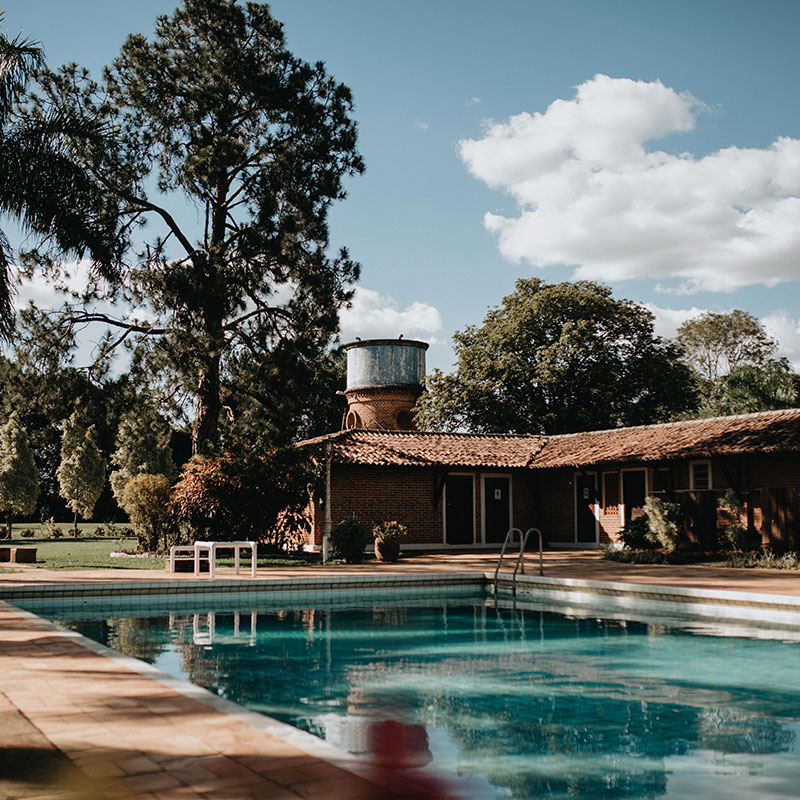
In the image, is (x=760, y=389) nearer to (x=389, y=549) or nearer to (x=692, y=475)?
(x=692, y=475)

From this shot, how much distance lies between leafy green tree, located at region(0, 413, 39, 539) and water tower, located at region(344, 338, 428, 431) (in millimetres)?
12090

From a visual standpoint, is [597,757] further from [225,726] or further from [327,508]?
[327,508]

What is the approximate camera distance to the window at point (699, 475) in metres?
20.4

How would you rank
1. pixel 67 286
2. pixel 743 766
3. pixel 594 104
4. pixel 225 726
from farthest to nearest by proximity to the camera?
pixel 67 286
pixel 594 104
pixel 743 766
pixel 225 726

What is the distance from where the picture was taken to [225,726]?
4578 mm

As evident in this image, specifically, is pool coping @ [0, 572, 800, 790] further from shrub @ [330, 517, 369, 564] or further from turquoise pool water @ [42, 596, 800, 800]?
shrub @ [330, 517, 369, 564]

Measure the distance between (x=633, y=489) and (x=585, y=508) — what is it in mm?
1968

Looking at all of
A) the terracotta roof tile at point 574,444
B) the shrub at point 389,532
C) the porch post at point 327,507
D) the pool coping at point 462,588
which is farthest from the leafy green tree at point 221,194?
the pool coping at point 462,588

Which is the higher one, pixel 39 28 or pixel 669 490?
pixel 39 28

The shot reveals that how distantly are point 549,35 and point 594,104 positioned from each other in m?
1.76

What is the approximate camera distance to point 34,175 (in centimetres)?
1332

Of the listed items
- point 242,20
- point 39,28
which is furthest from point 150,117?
point 39,28

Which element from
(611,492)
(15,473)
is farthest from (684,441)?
(15,473)

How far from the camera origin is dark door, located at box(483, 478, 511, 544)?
80.7 ft
